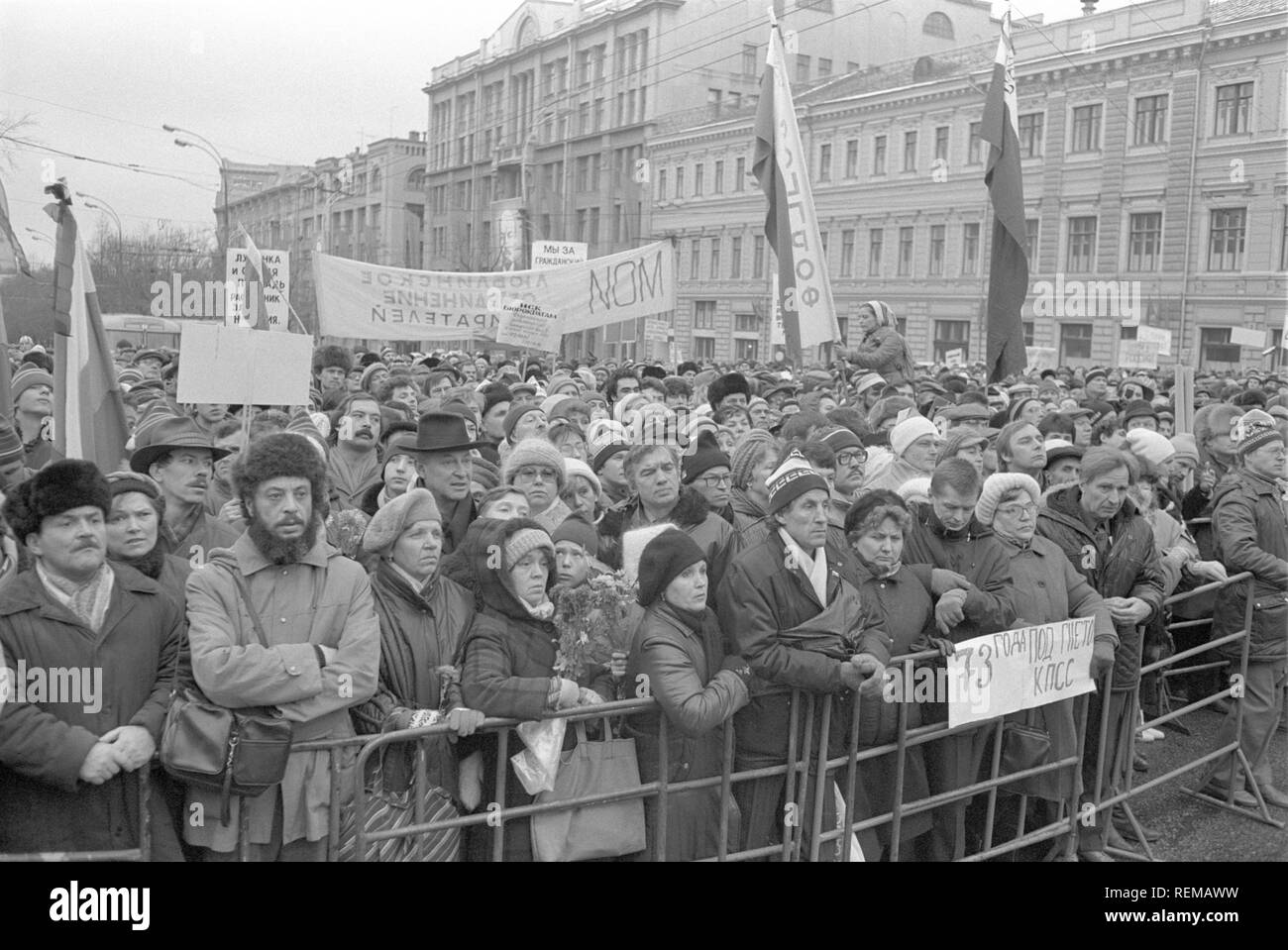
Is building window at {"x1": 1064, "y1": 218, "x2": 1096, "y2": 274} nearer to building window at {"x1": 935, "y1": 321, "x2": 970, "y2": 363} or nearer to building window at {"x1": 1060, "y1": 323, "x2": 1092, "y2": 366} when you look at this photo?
building window at {"x1": 1060, "y1": 323, "x2": 1092, "y2": 366}

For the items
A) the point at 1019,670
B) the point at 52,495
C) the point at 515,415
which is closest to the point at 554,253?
the point at 515,415

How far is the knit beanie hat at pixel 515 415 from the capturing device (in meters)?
7.04

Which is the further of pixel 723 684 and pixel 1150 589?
pixel 1150 589

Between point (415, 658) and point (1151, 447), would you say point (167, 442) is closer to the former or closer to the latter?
point (415, 658)

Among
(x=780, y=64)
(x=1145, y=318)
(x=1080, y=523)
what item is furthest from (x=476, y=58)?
(x=1080, y=523)

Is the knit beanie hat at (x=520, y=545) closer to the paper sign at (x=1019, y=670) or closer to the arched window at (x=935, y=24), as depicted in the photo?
the paper sign at (x=1019, y=670)

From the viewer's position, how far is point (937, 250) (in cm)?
4288

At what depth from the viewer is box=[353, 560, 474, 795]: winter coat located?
3.67m

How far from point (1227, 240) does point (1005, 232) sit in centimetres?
2927

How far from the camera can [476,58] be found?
129 ft

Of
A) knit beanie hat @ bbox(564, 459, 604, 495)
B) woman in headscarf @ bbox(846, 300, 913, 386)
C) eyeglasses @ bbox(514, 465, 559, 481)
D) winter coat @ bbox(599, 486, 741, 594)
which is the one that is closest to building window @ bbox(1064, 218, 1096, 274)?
woman in headscarf @ bbox(846, 300, 913, 386)

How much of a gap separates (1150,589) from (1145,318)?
34.1 meters

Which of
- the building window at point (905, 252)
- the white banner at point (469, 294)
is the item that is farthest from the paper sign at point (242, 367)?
the building window at point (905, 252)

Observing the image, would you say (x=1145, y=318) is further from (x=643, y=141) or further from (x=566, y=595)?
(x=566, y=595)
